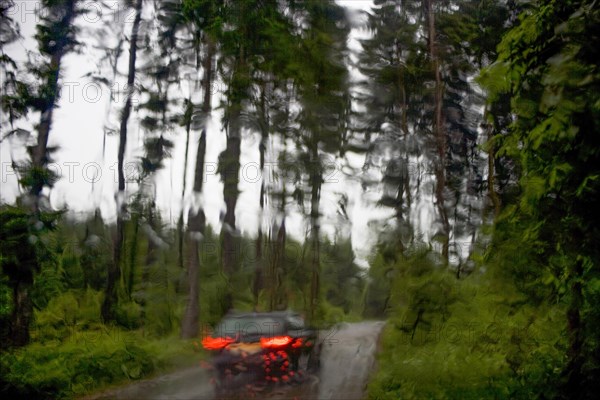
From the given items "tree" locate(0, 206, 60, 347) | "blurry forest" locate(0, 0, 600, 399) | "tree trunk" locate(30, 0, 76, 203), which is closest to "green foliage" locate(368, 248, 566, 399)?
"blurry forest" locate(0, 0, 600, 399)

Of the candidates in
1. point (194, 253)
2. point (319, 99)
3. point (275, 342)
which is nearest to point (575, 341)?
point (275, 342)

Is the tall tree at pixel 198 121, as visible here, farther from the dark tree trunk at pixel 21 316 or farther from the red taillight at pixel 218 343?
the red taillight at pixel 218 343

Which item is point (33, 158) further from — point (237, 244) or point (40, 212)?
point (237, 244)

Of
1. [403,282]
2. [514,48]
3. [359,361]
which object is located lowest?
[359,361]

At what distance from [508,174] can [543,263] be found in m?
12.1

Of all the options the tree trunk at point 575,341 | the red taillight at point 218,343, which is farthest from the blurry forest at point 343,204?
the red taillight at point 218,343

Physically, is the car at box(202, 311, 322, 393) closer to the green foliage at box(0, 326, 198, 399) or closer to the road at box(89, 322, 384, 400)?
the road at box(89, 322, 384, 400)

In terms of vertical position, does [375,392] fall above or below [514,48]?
below

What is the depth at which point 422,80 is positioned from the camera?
1972 cm

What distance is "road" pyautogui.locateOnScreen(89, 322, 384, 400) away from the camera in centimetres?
1002

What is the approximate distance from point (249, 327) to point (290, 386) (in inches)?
53.6

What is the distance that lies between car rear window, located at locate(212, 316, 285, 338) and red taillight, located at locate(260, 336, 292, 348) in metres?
0.10

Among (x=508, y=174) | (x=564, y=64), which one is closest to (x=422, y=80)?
(x=508, y=174)

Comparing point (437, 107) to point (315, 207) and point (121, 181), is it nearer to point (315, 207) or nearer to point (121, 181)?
point (315, 207)
